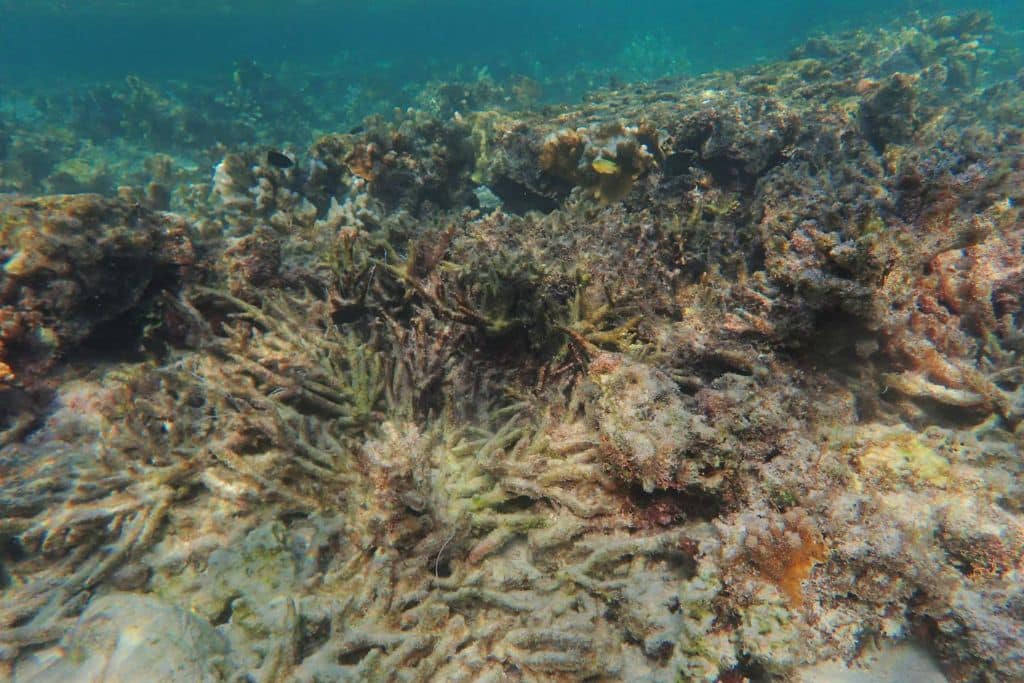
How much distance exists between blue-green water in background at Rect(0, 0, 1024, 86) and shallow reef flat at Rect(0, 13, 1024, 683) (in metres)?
29.2

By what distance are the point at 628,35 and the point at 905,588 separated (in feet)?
161

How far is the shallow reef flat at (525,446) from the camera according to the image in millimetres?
1931

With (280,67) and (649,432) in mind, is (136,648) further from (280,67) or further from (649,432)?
(280,67)

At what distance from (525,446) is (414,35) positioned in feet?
257

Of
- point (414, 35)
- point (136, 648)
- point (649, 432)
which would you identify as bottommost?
point (136, 648)

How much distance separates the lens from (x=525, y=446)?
274 centimetres

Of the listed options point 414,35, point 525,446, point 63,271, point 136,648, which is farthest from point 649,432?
point 414,35

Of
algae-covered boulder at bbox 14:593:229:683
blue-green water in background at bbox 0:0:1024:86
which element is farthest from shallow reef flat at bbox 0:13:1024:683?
blue-green water in background at bbox 0:0:1024:86

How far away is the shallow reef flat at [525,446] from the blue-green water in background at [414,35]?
2924cm

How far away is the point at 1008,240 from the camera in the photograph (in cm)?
368

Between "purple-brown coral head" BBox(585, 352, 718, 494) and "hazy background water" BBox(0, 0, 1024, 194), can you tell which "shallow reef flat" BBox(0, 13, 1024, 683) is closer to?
"purple-brown coral head" BBox(585, 352, 718, 494)

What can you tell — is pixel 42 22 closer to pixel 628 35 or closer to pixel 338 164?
pixel 628 35

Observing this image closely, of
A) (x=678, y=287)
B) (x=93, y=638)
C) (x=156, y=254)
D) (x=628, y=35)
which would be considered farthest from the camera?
(x=628, y=35)

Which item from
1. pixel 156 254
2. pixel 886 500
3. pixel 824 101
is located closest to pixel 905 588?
pixel 886 500
